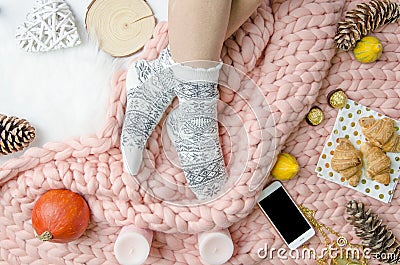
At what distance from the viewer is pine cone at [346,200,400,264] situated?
1214 millimetres

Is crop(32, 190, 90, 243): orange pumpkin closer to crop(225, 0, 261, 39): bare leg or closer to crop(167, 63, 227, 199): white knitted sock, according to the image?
crop(167, 63, 227, 199): white knitted sock

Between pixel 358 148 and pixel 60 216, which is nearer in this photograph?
pixel 60 216

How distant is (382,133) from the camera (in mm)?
1206

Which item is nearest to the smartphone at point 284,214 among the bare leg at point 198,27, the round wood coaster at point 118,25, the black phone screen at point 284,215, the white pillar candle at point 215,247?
the black phone screen at point 284,215

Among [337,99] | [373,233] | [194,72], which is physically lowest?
[373,233]

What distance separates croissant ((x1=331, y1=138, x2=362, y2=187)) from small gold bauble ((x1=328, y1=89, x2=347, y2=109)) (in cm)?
7

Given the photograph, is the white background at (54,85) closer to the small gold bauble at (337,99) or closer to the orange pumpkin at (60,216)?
the orange pumpkin at (60,216)

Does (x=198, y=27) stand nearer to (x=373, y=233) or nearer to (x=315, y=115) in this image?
(x=315, y=115)

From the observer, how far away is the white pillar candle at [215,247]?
1188 mm

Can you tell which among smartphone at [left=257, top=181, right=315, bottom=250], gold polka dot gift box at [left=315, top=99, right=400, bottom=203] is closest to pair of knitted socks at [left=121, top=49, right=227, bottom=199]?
smartphone at [left=257, top=181, right=315, bottom=250]

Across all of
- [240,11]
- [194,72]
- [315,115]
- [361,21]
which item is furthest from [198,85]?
[361,21]

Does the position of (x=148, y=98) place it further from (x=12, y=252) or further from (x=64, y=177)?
(x=12, y=252)

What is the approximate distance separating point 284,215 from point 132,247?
0.33m

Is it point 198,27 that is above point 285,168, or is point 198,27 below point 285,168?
above
